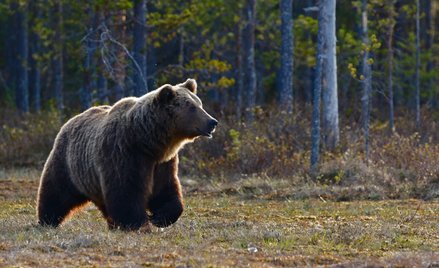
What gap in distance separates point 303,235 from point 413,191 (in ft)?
18.2

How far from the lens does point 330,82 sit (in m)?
20.2

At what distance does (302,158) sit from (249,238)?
30.4 feet

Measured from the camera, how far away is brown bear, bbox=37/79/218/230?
1034 centimetres

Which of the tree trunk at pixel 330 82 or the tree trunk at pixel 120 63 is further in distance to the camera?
the tree trunk at pixel 120 63

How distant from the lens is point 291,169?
1811 centimetres

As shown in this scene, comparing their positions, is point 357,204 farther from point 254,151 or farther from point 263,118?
point 263,118

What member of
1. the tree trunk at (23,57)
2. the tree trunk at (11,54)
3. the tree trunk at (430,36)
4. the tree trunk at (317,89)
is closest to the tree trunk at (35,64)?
the tree trunk at (23,57)

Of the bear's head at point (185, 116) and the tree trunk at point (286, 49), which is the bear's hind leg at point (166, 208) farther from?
the tree trunk at point (286, 49)

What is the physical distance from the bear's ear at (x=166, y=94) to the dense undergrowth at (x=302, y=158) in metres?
5.25

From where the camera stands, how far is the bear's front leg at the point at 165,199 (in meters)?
10.6

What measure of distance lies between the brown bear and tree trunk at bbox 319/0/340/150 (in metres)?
8.86

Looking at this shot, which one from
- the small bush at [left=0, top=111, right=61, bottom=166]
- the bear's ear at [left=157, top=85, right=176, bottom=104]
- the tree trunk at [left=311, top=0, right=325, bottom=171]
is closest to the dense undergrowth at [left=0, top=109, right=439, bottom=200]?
the small bush at [left=0, top=111, right=61, bottom=166]

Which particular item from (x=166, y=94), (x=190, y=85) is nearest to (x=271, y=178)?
(x=190, y=85)

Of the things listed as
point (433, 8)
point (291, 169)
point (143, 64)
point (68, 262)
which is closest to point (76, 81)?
point (433, 8)
